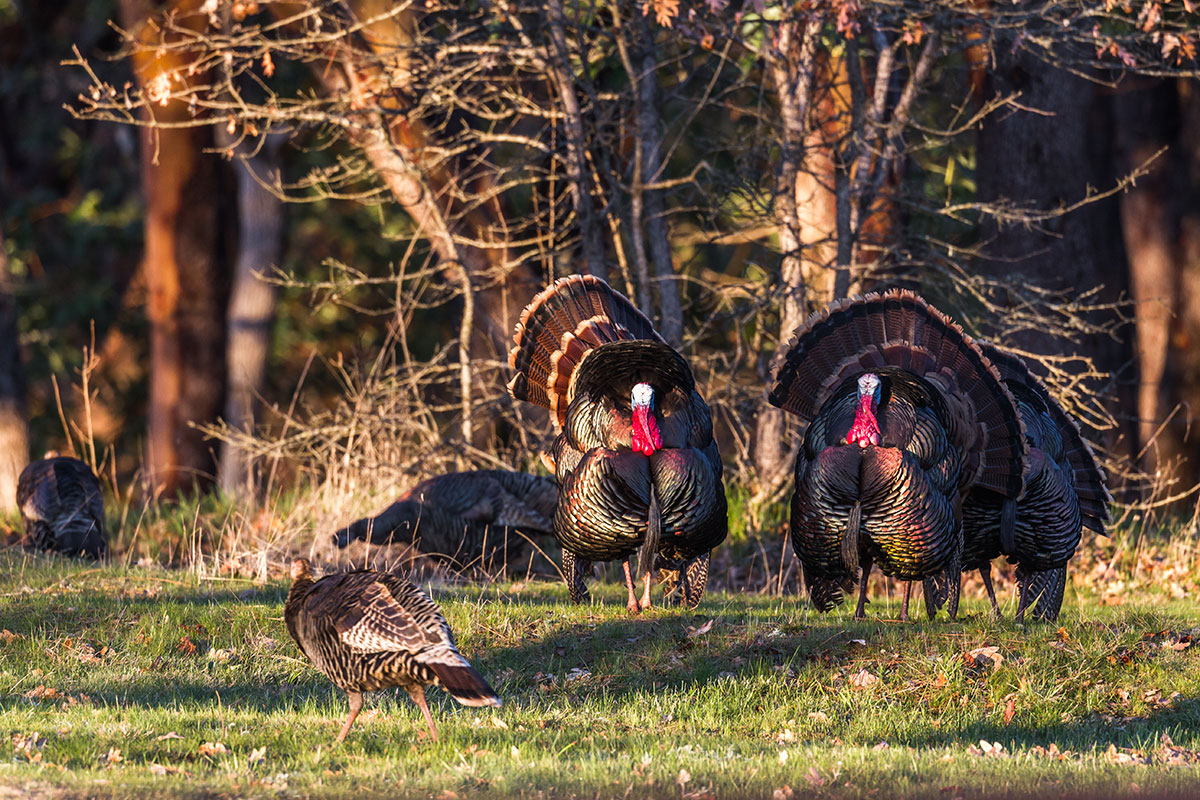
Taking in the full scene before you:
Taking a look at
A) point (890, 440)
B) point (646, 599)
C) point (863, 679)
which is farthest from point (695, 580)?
point (890, 440)

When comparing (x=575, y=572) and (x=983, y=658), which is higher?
(x=575, y=572)

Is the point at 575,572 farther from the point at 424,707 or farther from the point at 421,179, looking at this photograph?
the point at 421,179

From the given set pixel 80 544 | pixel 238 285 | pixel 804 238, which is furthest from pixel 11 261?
pixel 804 238

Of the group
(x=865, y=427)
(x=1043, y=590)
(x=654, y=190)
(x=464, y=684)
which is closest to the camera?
(x=464, y=684)

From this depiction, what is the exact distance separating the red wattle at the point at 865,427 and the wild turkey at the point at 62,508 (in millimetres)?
6368

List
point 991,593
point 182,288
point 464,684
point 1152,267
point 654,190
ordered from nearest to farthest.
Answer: point 464,684 → point 991,593 → point 654,190 → point 1152,267 → point 182,288

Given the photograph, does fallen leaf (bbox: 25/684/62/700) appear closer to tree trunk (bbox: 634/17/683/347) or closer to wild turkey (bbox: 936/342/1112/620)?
wild turkey (bbox: 936/342/1112/620)

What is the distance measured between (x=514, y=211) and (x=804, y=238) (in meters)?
3.65

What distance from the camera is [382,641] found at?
6031 millimetres

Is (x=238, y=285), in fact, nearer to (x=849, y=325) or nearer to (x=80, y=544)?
(x=80, y=544)

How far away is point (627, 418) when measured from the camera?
828cm

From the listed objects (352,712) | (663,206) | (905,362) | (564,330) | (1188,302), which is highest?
(663,206)

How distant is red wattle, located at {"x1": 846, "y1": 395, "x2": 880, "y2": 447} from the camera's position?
7.73 meters

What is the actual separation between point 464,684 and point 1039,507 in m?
4.44
